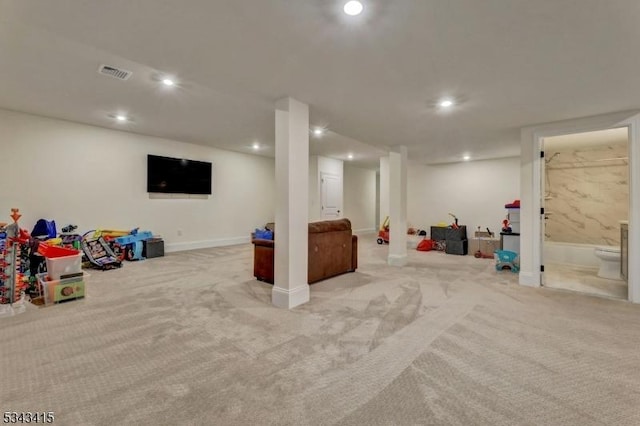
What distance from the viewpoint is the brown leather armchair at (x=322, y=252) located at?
395 cm

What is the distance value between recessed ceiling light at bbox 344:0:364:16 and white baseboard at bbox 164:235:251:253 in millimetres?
6063

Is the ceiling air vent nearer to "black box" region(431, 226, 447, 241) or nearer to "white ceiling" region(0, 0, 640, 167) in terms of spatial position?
"white ceiling" region(0, 0, 640, 167)

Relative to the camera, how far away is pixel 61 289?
10.4ft

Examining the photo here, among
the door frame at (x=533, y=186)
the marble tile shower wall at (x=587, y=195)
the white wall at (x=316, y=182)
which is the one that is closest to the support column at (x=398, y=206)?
the door frame at (x=533, y=186)

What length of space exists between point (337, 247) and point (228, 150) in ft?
14.5

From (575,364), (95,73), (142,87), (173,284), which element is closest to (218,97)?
(142,87)

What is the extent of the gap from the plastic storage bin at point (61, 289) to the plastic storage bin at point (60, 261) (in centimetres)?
8

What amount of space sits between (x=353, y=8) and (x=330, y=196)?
6970 mm

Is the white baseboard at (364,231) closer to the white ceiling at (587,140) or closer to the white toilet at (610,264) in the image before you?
the white ceiling at (587,140)

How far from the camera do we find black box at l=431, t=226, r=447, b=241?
6.96 m

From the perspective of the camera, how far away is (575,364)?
2018 millimetres

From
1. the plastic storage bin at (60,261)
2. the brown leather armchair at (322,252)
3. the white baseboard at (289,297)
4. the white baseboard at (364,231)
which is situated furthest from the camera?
the white baseboard at (364,231)

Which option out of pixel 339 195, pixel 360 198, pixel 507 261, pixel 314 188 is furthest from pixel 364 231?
pixel 507 261

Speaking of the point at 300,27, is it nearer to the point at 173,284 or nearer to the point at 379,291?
the point at 379,291
